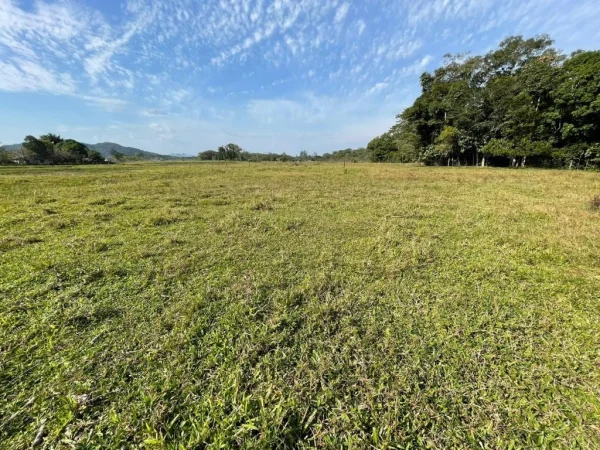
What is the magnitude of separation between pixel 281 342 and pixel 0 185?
20.8 metres

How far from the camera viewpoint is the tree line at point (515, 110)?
22.6 meters

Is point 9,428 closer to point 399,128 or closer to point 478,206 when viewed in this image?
point 478,206

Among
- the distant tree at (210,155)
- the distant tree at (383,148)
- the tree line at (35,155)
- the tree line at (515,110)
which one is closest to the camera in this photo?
the tree line at (515,110)

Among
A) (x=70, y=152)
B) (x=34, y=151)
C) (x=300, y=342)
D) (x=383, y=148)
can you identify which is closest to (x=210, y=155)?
(x=70, y=152)

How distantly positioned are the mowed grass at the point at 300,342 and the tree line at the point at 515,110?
91.4ft

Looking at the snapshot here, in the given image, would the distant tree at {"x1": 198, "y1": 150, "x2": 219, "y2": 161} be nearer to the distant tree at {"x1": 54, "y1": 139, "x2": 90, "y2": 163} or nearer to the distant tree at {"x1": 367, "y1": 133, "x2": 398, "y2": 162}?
the distant tree at {"x1": 54, "y1": 139, "x2": 90, "y2": 163}

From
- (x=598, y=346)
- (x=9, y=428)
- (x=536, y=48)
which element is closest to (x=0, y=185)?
(x=9, y=428)

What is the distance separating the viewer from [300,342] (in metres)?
2.58

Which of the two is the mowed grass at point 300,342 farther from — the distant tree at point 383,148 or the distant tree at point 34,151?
the distant tree at point 34,151

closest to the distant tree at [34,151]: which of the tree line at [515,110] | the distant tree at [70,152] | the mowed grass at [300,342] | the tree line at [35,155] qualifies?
the tree line at [35,155]

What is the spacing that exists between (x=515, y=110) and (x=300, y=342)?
3523 centimetres

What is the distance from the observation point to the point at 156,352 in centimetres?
238

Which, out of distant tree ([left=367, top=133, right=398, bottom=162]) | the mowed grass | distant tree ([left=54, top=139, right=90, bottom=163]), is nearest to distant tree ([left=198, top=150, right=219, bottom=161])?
distant tree ([left=54, top=139, right=90, bottom=163])

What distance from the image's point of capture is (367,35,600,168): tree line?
22562 millimetres
